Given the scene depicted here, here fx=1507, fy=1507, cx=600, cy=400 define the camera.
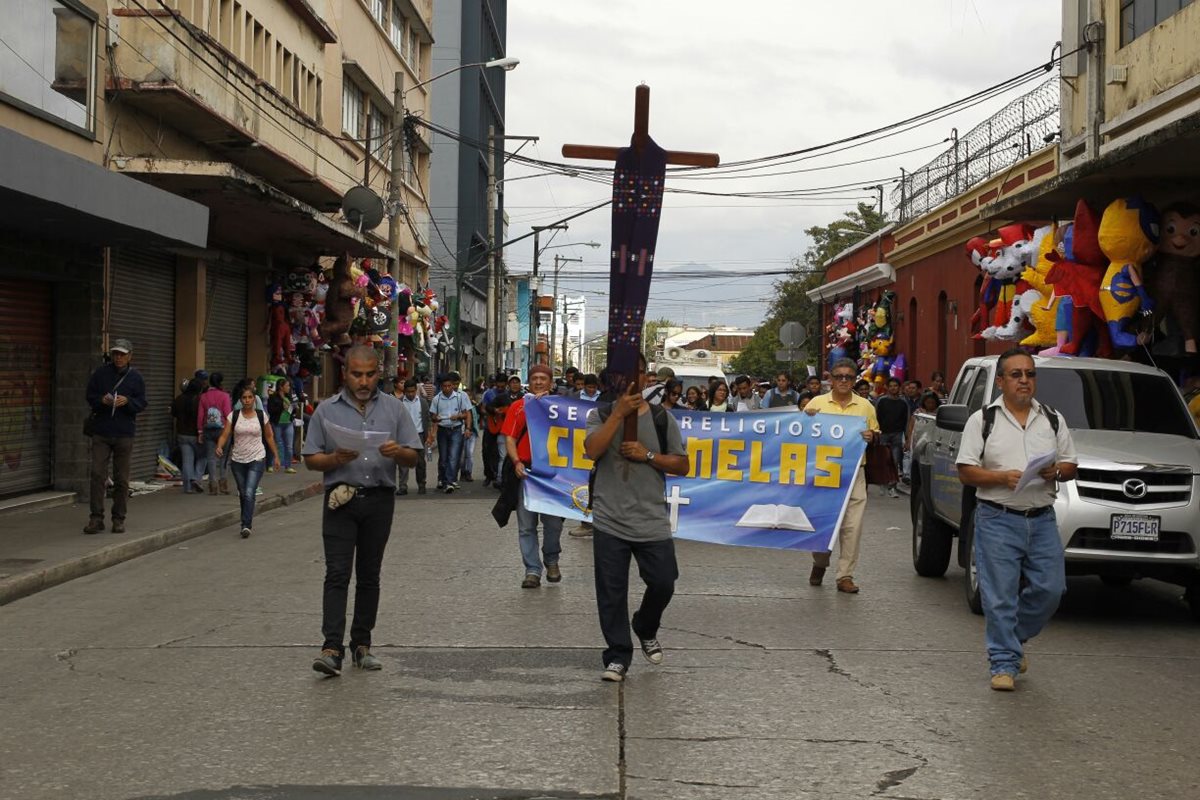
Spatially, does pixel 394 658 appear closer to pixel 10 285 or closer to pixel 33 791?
pixel 33 791

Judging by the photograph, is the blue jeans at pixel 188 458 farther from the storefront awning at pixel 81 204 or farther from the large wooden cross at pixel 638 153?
the large wooden cross at pixel 638 153

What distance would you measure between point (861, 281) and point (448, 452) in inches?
915

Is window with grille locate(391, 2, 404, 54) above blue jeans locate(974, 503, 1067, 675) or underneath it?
above

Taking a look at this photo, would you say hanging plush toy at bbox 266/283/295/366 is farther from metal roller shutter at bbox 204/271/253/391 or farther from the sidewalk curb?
the sidewalk curb

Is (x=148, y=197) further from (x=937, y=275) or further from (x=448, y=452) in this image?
(x=937, y=275)

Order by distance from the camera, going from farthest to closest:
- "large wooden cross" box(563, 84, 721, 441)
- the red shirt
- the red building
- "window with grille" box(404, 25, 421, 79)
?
"window with grille" box(404, 25, 421, 79) → the red building → the red shirt → "large wooden cross" box(563, 84, 721, 441)

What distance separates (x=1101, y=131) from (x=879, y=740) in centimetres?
1391

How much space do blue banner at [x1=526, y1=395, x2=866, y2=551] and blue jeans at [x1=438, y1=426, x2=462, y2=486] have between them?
10.5 metres

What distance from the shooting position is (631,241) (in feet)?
27.1

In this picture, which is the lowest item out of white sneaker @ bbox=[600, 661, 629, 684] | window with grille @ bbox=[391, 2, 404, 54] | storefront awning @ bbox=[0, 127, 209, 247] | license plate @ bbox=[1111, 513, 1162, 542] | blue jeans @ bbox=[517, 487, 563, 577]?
white sneaker @ bbox=[600, 661, 629, 684]

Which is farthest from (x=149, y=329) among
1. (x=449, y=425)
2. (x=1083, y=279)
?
(x=1083, y=279)

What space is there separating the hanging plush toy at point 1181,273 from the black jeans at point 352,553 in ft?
35.6

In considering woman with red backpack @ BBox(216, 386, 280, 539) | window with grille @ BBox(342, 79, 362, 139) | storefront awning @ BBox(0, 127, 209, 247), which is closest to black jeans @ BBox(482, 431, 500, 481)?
woman with red backpack @ BBox(216, 386, 280, 539)

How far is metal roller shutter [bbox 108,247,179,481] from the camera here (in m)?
21.9
